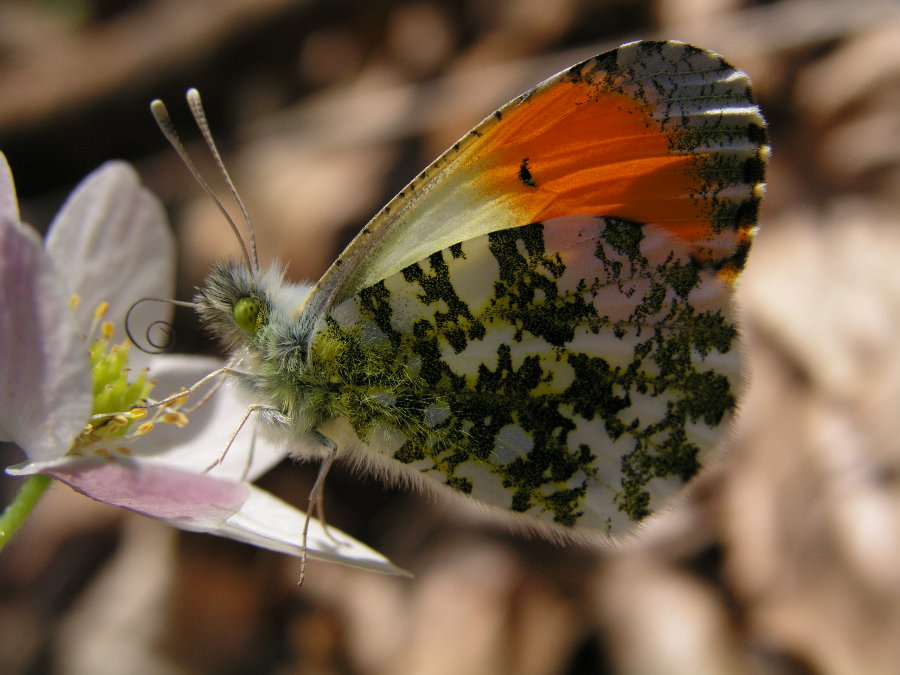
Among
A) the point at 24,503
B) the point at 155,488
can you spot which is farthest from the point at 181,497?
the point at 24,503

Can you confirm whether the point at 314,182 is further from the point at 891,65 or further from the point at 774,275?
the point at 891,65

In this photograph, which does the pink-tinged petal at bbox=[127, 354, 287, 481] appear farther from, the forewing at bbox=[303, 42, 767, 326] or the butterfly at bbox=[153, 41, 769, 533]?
the forewing at bbox=[303, 42, 767, 326]

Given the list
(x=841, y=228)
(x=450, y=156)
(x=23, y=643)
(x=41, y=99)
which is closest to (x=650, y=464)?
(x=450, y=156)

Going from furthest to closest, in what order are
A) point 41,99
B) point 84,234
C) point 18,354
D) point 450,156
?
point 41,99, point 84,234, point 450,156, point 18,354

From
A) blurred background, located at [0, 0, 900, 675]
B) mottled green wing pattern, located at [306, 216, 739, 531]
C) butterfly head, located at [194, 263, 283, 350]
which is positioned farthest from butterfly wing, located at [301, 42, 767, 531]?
blurred background, located at [0, 0, 900, 675]

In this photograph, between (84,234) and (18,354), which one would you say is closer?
(18,354)

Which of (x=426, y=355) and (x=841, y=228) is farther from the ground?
(x=841, y=228)

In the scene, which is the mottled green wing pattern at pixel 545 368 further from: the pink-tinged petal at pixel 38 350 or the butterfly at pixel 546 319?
the pink-tinged petal at pixel 38 350
